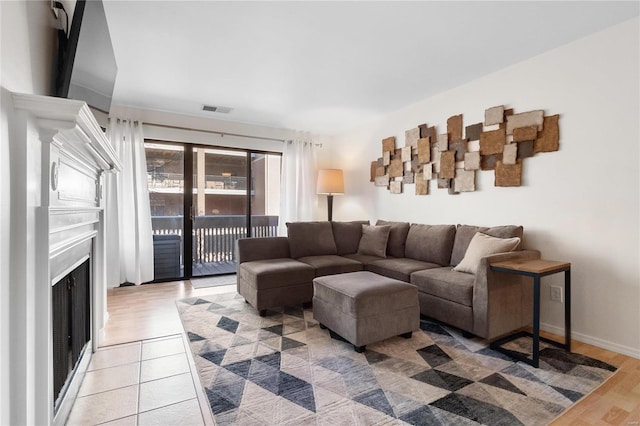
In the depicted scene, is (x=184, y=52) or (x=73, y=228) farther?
(x=184, y=52)

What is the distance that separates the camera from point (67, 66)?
4.44 ft

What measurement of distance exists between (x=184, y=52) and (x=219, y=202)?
8.02ft

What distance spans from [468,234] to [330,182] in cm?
229

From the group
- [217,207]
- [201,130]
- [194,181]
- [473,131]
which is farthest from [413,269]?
[201,130]

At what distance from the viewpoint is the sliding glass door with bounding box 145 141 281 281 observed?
4262 millimetres

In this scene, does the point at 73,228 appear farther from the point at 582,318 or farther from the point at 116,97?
the point at 582,318

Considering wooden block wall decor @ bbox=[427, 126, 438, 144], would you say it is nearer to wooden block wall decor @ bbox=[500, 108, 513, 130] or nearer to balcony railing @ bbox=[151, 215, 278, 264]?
wooden block wall decor @ bbox=[500, 108, 513, 130]

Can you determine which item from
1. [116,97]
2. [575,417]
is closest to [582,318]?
[575,417]

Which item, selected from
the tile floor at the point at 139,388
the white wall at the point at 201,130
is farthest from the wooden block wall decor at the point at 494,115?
the tile floor at the point at 139,388

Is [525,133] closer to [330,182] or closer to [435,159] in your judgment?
[435,159]

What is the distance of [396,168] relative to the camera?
13.3ft

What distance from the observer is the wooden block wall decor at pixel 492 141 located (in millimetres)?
2836

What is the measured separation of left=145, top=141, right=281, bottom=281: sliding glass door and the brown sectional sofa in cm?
147

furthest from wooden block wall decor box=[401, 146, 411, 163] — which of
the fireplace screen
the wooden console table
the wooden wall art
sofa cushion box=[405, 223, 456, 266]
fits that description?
the fireplace screen
